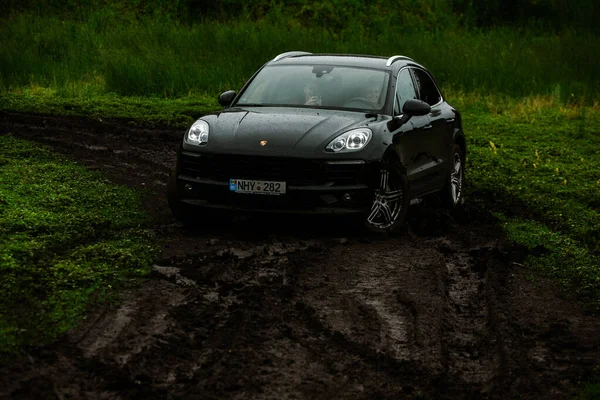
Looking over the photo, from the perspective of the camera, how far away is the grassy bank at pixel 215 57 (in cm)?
2378

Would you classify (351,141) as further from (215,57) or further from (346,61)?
(215,57)

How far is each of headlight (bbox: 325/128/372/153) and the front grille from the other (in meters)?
0.18

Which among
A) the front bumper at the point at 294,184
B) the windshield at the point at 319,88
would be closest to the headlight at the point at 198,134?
the front bumper at the point at 294,184

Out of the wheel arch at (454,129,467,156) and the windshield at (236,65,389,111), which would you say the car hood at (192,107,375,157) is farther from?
the wheel arch at (454,129,467,156)

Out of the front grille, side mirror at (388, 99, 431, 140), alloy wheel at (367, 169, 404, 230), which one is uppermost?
side mirror at (388, 99, 431, 140)

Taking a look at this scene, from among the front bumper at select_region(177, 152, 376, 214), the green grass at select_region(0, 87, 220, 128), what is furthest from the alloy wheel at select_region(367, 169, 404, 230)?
the green grass at select_region(0, 87, 220, 128)

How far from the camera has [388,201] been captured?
10.5 meters

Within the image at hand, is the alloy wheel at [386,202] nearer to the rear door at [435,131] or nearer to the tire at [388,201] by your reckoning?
the tire at [388,201]

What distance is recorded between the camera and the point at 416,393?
18.9 feet

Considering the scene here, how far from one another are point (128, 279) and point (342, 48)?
19438 millimetres

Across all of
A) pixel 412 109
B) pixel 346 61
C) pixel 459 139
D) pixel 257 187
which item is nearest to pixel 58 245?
pixel 257 187

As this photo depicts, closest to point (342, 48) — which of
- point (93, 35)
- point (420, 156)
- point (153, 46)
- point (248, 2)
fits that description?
point (153, 46)

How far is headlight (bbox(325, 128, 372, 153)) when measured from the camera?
10.1 metres

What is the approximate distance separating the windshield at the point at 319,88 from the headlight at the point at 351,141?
0.82 meters
